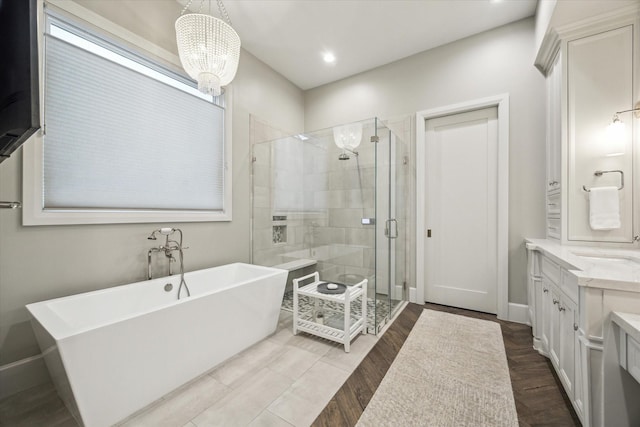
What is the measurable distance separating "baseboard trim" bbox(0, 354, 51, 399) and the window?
91 cm

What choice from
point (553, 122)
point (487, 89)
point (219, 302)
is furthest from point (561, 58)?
point (219, 302)

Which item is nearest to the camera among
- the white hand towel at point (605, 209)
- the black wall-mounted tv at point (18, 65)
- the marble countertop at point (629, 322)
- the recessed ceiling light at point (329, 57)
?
the black wall-mounted tv at point (18, 65)

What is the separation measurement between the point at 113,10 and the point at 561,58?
361cm

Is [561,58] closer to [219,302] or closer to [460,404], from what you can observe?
[460,404]

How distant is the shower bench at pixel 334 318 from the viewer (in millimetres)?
2115

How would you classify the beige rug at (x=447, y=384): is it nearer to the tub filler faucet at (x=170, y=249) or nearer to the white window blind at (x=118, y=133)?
the tub filler faucet at (x=170, y=249)

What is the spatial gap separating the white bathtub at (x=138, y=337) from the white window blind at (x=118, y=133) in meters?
0.75

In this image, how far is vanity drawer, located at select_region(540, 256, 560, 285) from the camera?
1.63m

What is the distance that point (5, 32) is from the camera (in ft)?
1.94

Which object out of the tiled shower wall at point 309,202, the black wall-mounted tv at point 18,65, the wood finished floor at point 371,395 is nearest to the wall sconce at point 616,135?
the wood finished floor at point 371,395

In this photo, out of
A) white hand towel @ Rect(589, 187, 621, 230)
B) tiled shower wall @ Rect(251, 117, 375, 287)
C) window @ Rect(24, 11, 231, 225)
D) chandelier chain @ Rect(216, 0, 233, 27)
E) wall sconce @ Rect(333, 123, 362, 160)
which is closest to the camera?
window @ Rect(24, 11, 231, 225)

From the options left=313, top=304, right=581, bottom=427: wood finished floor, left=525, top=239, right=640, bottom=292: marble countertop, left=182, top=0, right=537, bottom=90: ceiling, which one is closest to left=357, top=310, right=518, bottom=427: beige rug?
left=313, top=304, right=581, bottom=427: wood finished floor

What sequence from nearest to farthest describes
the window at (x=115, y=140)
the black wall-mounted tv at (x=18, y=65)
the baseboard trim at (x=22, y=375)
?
the black wall-mounted tv at (x=18, y=65) → the baseboard trim at (x=22, y=375) → the window at (x=115, y=140)

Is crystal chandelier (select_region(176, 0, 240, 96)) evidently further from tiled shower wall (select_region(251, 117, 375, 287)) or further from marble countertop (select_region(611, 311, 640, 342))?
marble countertop (select_region(611, 311, 640, 342))
